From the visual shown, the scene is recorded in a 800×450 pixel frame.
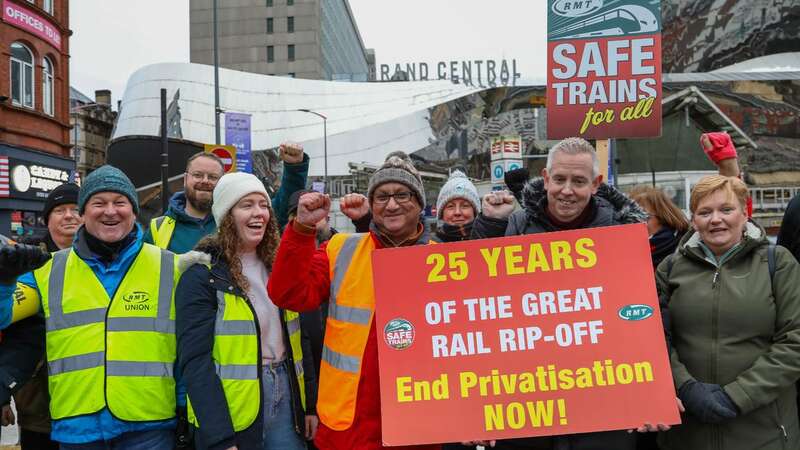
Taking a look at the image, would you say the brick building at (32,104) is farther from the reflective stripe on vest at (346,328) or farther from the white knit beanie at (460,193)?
the reflective stripe on vest at (346,328)

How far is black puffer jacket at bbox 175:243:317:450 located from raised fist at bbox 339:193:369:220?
80cm

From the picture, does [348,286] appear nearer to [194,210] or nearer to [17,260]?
[17,260]

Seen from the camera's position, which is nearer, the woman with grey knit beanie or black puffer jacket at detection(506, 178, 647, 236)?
black puffer jacket at detection(506, 178, 647, 236)

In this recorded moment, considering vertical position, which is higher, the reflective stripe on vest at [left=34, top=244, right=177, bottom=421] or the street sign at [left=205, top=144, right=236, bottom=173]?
the street sign at [left=205, top=144, right=236, bottom=173]

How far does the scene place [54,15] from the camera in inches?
944

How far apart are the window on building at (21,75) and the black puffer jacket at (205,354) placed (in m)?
22.0

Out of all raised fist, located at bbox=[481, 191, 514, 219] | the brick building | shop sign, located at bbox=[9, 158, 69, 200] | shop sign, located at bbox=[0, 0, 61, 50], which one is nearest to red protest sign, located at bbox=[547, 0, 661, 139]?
raised fist, located at bbox=[481, 191, 514, 219]

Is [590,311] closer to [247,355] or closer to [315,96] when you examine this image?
[247,355]

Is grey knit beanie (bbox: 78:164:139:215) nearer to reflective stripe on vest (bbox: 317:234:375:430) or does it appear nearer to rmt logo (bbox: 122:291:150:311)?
rmt logo (bbox: 122:291:150:311)

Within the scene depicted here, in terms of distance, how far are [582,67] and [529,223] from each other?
3685 mm

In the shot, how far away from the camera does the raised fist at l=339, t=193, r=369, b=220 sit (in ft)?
11.7

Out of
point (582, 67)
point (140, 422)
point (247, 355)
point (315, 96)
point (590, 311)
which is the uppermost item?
point (315, 96)

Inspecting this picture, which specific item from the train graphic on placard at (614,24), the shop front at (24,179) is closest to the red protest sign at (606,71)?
the train graphic on placard at (614,24)

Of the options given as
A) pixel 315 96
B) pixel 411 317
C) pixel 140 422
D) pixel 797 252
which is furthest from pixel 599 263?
pixel 315 96
